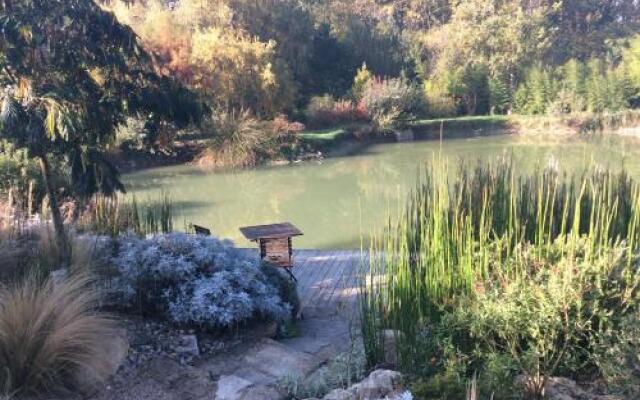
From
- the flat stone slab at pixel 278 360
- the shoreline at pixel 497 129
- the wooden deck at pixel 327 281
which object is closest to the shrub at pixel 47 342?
the flat stone slab at pixel 278 360

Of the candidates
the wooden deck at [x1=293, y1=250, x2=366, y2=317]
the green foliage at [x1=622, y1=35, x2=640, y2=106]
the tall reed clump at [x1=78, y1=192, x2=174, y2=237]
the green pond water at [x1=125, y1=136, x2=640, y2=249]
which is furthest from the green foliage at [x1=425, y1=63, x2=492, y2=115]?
the tall reed clump at [x1=78, y1=192, x2=174, y2=237]

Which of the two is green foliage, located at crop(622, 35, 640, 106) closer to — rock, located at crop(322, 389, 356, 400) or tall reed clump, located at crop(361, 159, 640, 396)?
tall reed clump, located at crop(361, 159, 640, 396)

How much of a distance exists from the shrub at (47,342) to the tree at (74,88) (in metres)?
1.01

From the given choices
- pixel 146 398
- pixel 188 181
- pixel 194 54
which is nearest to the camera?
pixel 146 398

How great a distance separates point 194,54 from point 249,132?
3.83 metres

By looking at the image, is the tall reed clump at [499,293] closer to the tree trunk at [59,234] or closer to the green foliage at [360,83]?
the tree trunk at [59,234]

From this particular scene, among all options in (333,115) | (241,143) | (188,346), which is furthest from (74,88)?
(333,115)

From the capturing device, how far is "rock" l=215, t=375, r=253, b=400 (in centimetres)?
280

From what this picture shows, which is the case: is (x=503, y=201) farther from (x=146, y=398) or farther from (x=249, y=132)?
(x=249, y=132)

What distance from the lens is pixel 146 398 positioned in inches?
112

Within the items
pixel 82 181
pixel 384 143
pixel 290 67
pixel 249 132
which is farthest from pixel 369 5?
pixel 82 181

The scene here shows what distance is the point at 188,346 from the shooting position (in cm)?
339

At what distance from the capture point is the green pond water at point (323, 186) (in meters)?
9.55

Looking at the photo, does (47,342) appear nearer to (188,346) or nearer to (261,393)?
(188,346)
